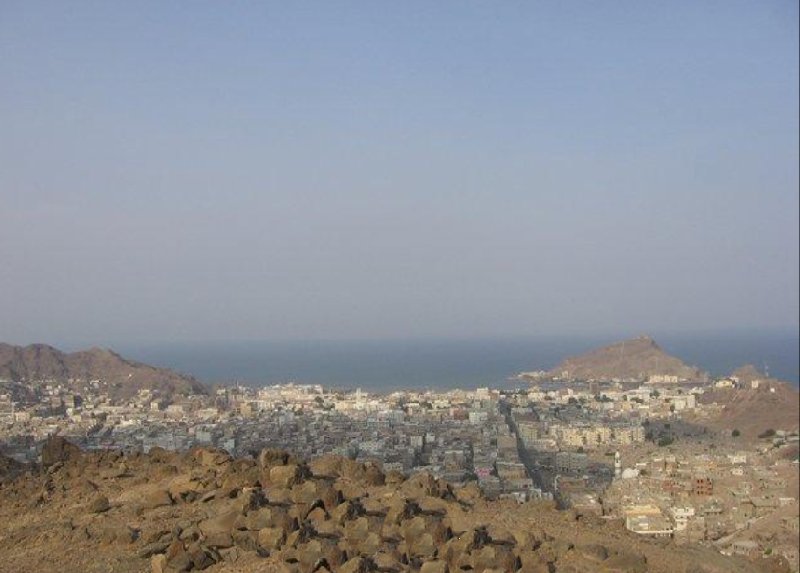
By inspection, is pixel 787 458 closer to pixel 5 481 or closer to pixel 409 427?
pixel 409 427

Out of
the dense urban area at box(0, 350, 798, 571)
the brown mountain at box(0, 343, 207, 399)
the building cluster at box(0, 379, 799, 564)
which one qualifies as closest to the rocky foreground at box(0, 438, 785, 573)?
the dense urban area at box(0, 350, 798, 571)

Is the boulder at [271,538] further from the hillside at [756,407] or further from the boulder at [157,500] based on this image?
the hillside at [756,407]

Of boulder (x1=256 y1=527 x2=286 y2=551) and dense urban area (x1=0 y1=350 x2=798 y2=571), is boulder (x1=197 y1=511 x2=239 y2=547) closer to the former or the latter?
boulder (x1=256 y1=527 x2=286 y2=551)

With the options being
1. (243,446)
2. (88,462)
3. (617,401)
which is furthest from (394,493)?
(617,401)

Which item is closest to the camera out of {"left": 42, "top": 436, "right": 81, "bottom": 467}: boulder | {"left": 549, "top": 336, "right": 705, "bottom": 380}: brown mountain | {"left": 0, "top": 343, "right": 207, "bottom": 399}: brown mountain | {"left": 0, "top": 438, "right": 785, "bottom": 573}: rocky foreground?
{"left": 0, "top": 438, "right": 785, "bottom": 573}: rocky foreground

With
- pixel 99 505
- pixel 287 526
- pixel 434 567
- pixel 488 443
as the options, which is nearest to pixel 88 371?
pixel 488 443
